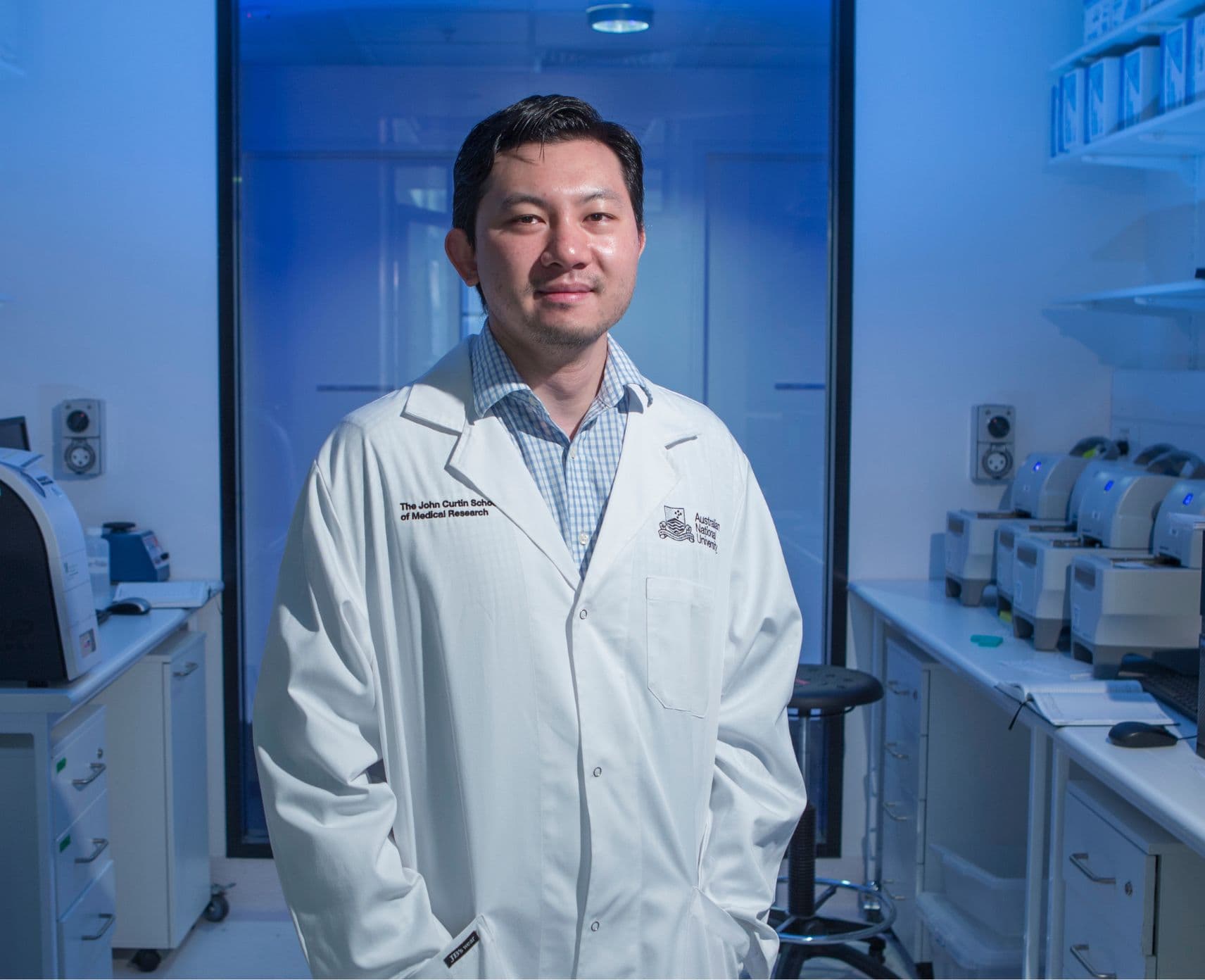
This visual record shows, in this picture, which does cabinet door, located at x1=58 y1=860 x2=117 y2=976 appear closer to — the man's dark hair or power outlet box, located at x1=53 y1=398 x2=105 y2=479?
power outlet box, located at x1=53 y1=398 x2=105 y2=479

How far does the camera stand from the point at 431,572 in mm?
1340

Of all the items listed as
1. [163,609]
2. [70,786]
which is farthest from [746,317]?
[70,786]

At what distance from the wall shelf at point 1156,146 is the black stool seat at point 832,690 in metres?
1.44

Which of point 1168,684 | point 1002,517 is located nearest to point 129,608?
point 1002,517

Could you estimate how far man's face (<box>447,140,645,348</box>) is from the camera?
53.2 inches

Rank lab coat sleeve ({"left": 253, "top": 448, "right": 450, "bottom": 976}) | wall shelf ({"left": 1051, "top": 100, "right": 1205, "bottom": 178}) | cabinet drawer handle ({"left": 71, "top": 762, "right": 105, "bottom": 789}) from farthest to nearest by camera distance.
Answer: wall shelf ({"left": 1051, "top": 100, "right": 1205, "bottom": 178})
cabinet drawer handle ({"left": 71, "top": 762, "right": 105, "bottom": 789})
lab coat sleeve ({"left": 253, "top": 448, "right": 450, "bottom": 976})

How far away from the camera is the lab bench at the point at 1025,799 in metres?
1.78

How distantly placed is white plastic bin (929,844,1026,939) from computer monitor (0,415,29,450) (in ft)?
7.88

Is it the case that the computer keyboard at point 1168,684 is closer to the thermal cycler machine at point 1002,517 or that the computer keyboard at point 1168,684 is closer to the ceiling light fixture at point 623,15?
the thermal cycler machine at point 1002,517

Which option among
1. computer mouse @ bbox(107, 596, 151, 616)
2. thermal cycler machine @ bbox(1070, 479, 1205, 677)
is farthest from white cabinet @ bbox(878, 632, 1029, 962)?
computer mouse @ bbox(107, 596, 151, 616)

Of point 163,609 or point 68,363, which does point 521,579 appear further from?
point 68,363

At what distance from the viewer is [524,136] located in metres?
1.40

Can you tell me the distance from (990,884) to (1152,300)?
4.97 feet

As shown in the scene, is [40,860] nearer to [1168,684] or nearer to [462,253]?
[462,253]
